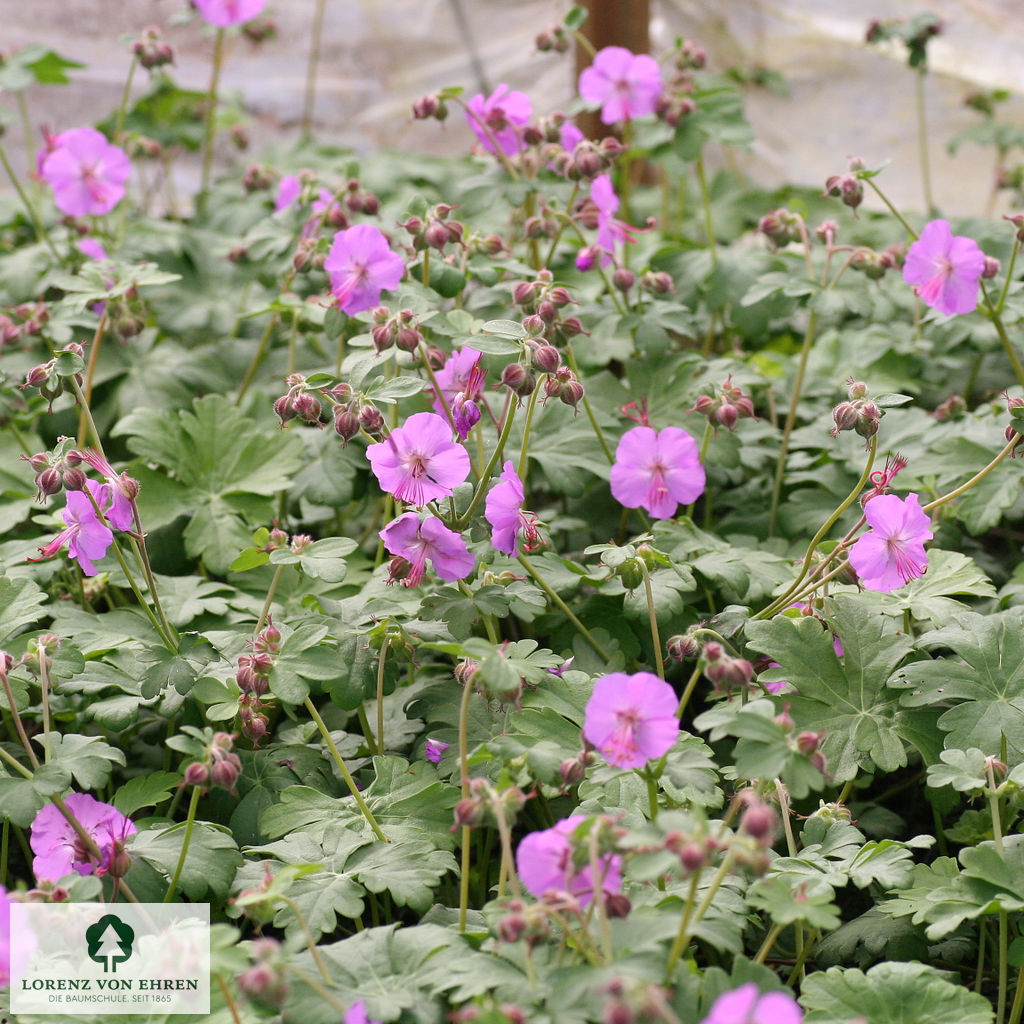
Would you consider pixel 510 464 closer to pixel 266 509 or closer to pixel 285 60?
pixel 266 509

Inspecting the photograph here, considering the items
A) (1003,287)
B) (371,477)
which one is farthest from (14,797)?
(1003,287)

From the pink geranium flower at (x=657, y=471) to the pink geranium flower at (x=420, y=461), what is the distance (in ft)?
1.08

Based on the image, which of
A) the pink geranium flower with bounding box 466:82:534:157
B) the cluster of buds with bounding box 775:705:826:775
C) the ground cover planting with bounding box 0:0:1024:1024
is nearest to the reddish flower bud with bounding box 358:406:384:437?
the ground cover planting with bounding box 0:0:1024:1024

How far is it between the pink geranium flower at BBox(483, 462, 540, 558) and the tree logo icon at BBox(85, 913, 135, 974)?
0.59m

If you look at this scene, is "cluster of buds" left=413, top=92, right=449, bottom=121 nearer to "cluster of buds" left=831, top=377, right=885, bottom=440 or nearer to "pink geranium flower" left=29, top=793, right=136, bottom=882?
"cluster of buds" left=831, top=377, right=885, bottom=440

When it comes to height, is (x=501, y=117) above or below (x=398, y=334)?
above

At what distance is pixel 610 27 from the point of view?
2842 mm

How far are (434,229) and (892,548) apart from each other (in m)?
0.75

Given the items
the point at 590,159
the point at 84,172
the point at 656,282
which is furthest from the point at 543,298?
the point at 84,172

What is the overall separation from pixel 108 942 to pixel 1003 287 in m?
1.64

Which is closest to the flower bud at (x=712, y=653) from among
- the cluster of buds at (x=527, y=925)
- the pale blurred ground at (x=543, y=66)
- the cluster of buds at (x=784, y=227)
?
the cluster of buds at (x=527, y=925)

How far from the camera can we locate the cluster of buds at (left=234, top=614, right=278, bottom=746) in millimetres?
1277

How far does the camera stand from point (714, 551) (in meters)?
1.59

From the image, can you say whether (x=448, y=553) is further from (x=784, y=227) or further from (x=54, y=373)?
(x=784, y=227)
